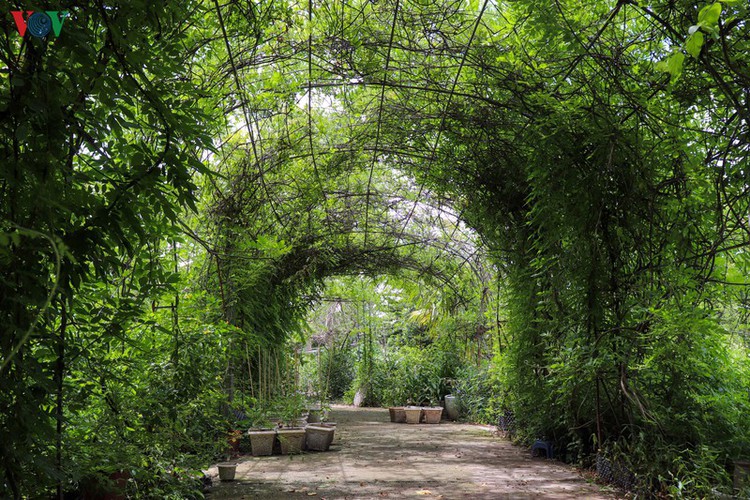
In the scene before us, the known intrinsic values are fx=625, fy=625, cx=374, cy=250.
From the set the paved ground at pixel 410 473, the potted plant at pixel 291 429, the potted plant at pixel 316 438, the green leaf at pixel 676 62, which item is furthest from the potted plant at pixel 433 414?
the green leaf at pixel 676 62

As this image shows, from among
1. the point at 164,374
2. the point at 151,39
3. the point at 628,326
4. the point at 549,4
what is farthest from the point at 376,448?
the point at 151,39

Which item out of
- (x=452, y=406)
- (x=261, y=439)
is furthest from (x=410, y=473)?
(x=452, y=406)

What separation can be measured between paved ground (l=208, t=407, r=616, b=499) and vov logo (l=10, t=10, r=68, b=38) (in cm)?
424

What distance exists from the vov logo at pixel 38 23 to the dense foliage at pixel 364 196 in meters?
0.02

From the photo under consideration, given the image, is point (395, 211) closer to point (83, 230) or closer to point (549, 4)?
point (549, 4)

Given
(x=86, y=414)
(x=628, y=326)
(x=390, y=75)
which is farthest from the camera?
(x=390, y=75)

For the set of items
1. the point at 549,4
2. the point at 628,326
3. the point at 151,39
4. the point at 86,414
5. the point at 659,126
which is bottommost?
the point at 86,414

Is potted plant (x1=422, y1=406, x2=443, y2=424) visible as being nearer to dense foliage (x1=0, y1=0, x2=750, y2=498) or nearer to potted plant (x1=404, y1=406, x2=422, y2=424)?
potted plant (x1=404, y1=406, x2=422, y2=424)

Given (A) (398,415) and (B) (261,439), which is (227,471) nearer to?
(B) (261,439)

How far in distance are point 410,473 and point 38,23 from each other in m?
5.43

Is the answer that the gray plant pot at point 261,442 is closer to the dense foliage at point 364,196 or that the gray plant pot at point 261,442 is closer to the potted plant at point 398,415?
the dense foliage at point 364,196

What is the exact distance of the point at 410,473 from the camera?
612cm

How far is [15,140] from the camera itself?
1642 mm

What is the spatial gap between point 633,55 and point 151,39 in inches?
131
